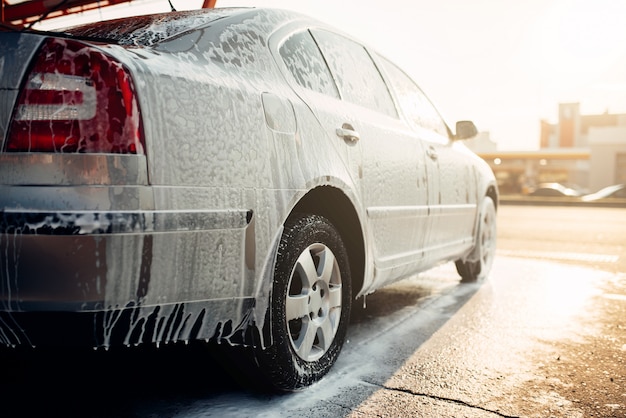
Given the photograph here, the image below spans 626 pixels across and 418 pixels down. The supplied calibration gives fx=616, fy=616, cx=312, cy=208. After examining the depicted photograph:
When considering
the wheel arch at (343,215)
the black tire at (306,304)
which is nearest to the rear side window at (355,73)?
the wheel arch at (343,215)

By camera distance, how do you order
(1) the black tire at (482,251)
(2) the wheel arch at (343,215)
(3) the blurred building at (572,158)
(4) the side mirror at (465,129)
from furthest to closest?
(3) the blurred building at (572,158) → (1) the black tire at (482,251) → (4) the side mirror at (465,129) → (2) the wheel arch at (343,215)

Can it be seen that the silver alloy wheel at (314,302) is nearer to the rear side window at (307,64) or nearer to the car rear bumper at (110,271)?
the car rear bumper at (110,271)

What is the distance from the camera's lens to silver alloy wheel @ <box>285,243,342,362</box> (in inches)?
95.7

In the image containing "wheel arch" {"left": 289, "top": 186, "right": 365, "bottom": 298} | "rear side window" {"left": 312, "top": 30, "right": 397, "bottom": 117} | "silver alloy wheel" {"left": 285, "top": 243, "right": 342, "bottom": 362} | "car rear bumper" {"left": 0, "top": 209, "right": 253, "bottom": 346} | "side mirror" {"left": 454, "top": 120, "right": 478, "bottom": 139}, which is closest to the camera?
"car rear bumper" {"left": 0, "top": 209, "right": 253, "bottom": 346}

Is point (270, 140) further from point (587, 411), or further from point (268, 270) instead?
point (587, 411)

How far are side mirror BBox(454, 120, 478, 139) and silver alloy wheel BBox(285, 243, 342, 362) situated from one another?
2.27 meters

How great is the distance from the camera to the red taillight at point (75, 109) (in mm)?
1746

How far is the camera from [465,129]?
4555 millimetres

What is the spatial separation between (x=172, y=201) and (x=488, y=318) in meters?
2.62

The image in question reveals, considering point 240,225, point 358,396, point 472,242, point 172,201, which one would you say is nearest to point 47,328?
point 172,201

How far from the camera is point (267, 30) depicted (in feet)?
8.27

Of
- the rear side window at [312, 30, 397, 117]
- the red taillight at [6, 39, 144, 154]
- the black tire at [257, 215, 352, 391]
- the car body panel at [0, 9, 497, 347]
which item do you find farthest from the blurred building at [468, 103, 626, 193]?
the red taillight at [6, 39, 144, 154]

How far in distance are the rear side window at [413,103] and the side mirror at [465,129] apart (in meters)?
0.12

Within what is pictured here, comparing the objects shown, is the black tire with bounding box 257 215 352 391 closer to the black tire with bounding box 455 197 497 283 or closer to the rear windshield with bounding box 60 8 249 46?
the rear windshield with bounding box 60 8 249 46
